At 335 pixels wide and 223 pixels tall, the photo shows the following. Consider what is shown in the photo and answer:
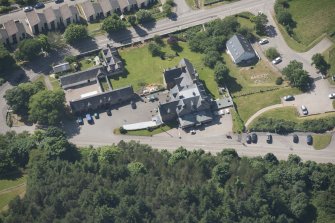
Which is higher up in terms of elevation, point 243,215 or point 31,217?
point 31,217

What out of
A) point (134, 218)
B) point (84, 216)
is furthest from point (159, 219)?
point (84, 216)

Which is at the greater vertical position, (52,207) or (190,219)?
(52,207)

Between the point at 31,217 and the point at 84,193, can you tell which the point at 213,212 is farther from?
the point at 31,217

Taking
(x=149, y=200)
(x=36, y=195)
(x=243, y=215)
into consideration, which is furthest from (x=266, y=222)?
(x=36, y=195)

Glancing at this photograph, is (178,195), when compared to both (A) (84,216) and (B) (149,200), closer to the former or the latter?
(B) (149,200)

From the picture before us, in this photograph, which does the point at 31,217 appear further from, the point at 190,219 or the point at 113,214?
the point at 190,219

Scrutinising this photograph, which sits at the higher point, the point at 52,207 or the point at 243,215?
the point at 52,207

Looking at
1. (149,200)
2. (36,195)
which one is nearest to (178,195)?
(149,200)
